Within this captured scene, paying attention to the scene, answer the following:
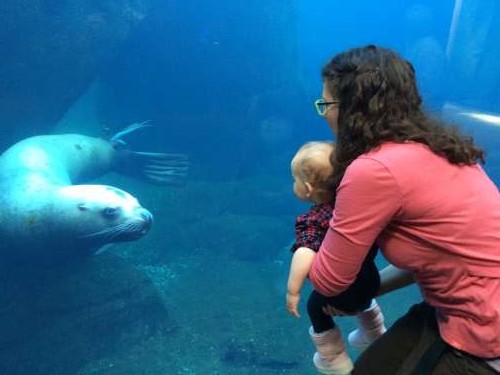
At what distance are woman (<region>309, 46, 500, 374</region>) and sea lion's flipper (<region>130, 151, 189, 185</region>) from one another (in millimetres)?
6465

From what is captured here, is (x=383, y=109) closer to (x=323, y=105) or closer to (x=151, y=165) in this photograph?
(x=323, y=105)

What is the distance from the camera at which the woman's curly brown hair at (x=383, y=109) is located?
1.20 meters

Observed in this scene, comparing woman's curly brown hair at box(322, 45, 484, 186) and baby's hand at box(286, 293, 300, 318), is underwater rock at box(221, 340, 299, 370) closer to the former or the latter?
baby's hand at box(286, 293, 300, 318)

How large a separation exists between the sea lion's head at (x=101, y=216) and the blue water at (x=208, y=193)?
2.23 feet

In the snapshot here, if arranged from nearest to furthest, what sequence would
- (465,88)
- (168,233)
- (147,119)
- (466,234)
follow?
1. (466,234)
2. (168,233)
3. (465,88)
4. (147,119)

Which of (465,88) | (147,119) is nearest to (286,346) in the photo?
(465,88)

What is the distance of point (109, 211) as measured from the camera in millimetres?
4977

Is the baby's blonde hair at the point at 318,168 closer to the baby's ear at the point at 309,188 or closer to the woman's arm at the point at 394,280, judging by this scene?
the baby's ear at the point at 309,188

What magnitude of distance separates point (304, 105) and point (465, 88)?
4.35 meters

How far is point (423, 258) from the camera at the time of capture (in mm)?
1214

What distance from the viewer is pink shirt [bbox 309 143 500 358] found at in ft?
3.70

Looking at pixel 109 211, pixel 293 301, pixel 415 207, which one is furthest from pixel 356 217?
pixel 109 211

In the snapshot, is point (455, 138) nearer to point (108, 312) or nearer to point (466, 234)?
point (466, 234)

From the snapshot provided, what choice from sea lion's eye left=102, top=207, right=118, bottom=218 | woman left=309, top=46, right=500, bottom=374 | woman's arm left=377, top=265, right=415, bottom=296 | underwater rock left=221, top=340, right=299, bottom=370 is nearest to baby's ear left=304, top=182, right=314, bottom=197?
woman left=309, top=46, right=500, bottom=374
